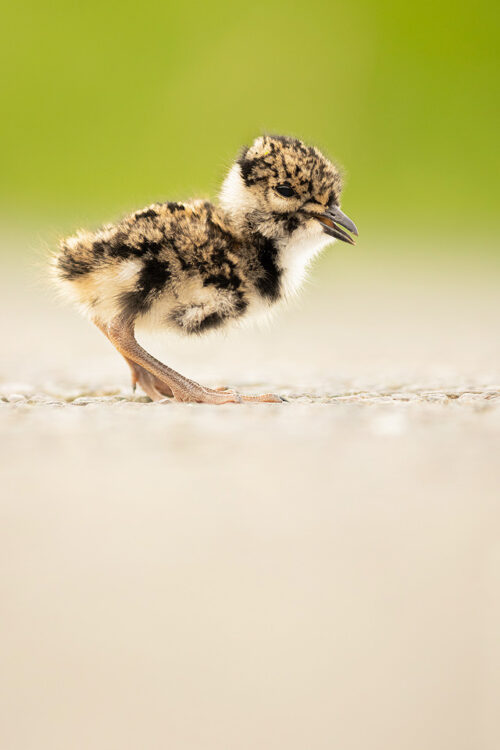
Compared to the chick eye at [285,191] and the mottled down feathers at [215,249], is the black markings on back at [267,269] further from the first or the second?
the chick eye at [285,191]

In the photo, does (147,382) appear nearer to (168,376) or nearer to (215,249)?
(168,376)

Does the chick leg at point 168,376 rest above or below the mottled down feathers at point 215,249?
below

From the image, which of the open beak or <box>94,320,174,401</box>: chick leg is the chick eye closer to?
the open beak

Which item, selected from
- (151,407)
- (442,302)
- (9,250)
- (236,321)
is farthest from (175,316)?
(9,250)

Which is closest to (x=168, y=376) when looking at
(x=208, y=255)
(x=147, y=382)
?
(x=147, y=382)

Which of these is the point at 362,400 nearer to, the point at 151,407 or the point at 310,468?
the point at 151,407

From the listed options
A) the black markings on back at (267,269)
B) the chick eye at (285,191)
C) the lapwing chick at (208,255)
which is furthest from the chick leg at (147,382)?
the chick eye at (285,191)
